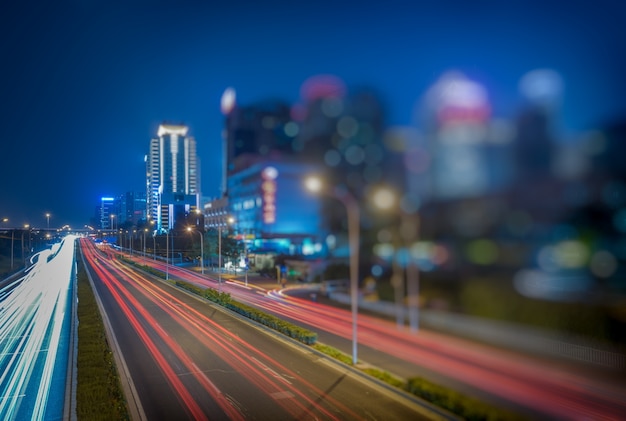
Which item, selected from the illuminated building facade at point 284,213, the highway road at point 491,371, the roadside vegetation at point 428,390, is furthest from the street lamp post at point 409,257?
the illuminated building facade at point 284,213

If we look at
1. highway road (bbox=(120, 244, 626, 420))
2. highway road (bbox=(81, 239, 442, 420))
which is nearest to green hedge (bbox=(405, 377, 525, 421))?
highway road (bbox=(81, 239, 442, 420))

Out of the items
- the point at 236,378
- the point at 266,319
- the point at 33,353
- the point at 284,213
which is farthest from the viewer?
the point at 284,213

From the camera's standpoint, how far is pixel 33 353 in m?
15.0

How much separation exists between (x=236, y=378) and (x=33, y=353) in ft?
Result: 27.3

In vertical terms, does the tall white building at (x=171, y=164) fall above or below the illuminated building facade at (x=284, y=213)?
above

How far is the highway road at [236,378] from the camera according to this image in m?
9.79

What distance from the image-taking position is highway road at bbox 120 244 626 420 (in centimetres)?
1028

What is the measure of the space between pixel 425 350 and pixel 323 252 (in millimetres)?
39270

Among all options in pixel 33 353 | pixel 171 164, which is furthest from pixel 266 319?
pixel 171 164

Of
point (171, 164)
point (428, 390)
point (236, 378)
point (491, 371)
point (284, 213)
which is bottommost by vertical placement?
point (491, 371)

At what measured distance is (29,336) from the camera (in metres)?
17.5

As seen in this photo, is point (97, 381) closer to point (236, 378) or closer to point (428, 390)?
point (236, 378)

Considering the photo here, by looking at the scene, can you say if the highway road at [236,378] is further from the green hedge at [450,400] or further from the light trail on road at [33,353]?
the light trail on road at [33,353]

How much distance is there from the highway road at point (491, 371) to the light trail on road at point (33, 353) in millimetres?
9254
